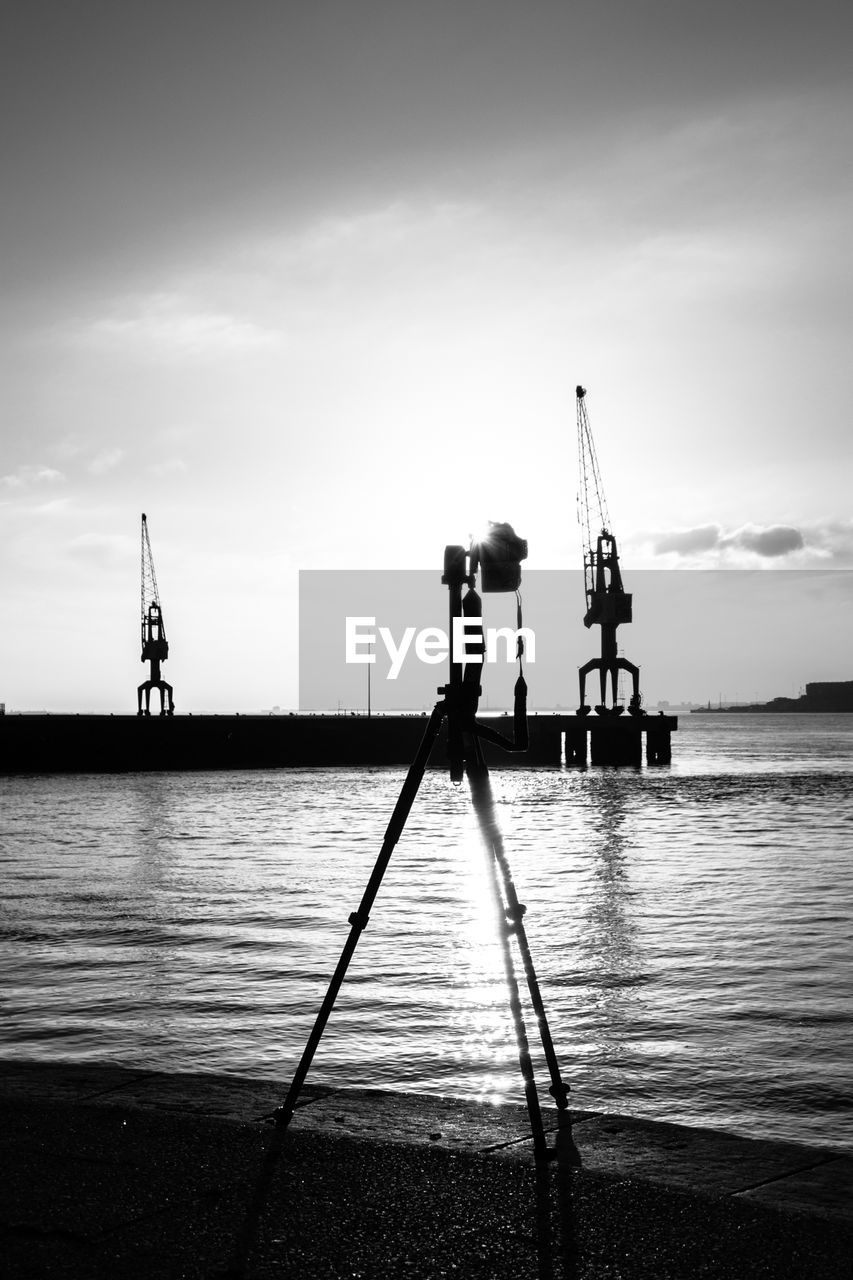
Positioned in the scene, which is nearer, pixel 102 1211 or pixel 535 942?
pixel 102 1211

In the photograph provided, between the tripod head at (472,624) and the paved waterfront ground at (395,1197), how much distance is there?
1.90 meters

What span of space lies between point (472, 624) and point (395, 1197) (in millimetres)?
2742

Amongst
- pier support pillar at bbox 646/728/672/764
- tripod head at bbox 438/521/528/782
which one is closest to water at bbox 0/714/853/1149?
tripod head at bbox 438/521/528/782

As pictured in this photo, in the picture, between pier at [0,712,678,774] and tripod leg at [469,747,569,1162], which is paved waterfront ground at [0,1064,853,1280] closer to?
tripod leg at [469,747,569,1162]

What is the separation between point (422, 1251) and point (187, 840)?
2840 centimetres

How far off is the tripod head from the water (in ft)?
10.7

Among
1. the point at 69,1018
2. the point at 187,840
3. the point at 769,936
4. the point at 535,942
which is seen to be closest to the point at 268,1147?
the point at 69,1018

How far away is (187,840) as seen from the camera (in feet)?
103

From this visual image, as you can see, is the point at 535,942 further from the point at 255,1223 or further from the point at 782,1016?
the point at 255,1223

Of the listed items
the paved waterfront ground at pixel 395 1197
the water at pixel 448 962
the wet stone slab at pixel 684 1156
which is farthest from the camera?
the water at pixel 448 962

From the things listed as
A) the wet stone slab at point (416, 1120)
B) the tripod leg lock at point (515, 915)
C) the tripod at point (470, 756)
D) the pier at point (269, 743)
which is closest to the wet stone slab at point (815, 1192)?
the wet stone slab at point (416, 1120)

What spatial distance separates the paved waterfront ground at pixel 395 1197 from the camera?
Result: 3822 mm

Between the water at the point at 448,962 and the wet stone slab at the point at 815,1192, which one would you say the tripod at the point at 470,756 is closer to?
the wet stone slab at the point at 815,1192

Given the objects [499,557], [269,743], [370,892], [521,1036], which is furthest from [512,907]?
[269,743]
